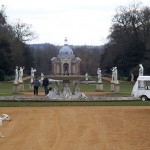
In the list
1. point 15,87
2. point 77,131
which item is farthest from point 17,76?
point 77,131

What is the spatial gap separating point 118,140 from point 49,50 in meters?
149

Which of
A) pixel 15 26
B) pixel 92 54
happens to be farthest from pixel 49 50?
pixel 15 26

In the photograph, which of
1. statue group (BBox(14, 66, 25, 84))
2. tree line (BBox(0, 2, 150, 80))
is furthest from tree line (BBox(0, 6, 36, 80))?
statue group (BBox(14, 66, 25, 84))

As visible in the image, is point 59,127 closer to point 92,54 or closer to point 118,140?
point 118,140

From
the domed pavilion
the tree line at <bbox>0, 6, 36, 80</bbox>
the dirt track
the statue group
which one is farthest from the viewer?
the domed pavilion

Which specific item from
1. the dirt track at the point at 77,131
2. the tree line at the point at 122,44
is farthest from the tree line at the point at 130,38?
the dirt track at the point at 77,131

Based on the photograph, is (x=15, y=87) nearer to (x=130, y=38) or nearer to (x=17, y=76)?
(x=17, y=76)

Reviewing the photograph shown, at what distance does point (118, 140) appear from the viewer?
1706 centimetres

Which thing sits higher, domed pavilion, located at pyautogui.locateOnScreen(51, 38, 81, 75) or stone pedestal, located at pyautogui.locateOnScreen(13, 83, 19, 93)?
domed pavilion, located at pyautogui.locateOnScreen(51, 38, 81, 75)

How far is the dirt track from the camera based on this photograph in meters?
15.8

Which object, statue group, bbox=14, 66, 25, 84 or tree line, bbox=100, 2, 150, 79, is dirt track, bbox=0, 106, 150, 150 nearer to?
statue group, bbox=14, 66, 25, 84

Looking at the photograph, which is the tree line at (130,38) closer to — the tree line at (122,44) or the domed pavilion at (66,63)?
the tree line at (122,44)

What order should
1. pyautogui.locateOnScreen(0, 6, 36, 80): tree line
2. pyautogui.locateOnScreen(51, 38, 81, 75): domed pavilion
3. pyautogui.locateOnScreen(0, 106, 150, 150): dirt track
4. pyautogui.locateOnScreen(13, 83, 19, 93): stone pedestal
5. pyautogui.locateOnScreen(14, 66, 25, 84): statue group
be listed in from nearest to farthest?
1. pyautogui.locateOnScreen(0, 106, 150, 150): dirt track
2. pyautogui.locateOnScreen(13, 83, 19, 93): stone pedestal
3. pyautogui.locateOnScreen(14, 66, 25, 84): statue group
4. pyautogui.locateOnScreen(0, 6, 36, 80): tree line
5. pyautogui.locateOnScreen(51, 38, 81, 75): domed pavilion

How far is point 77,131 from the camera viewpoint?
19.2 m
